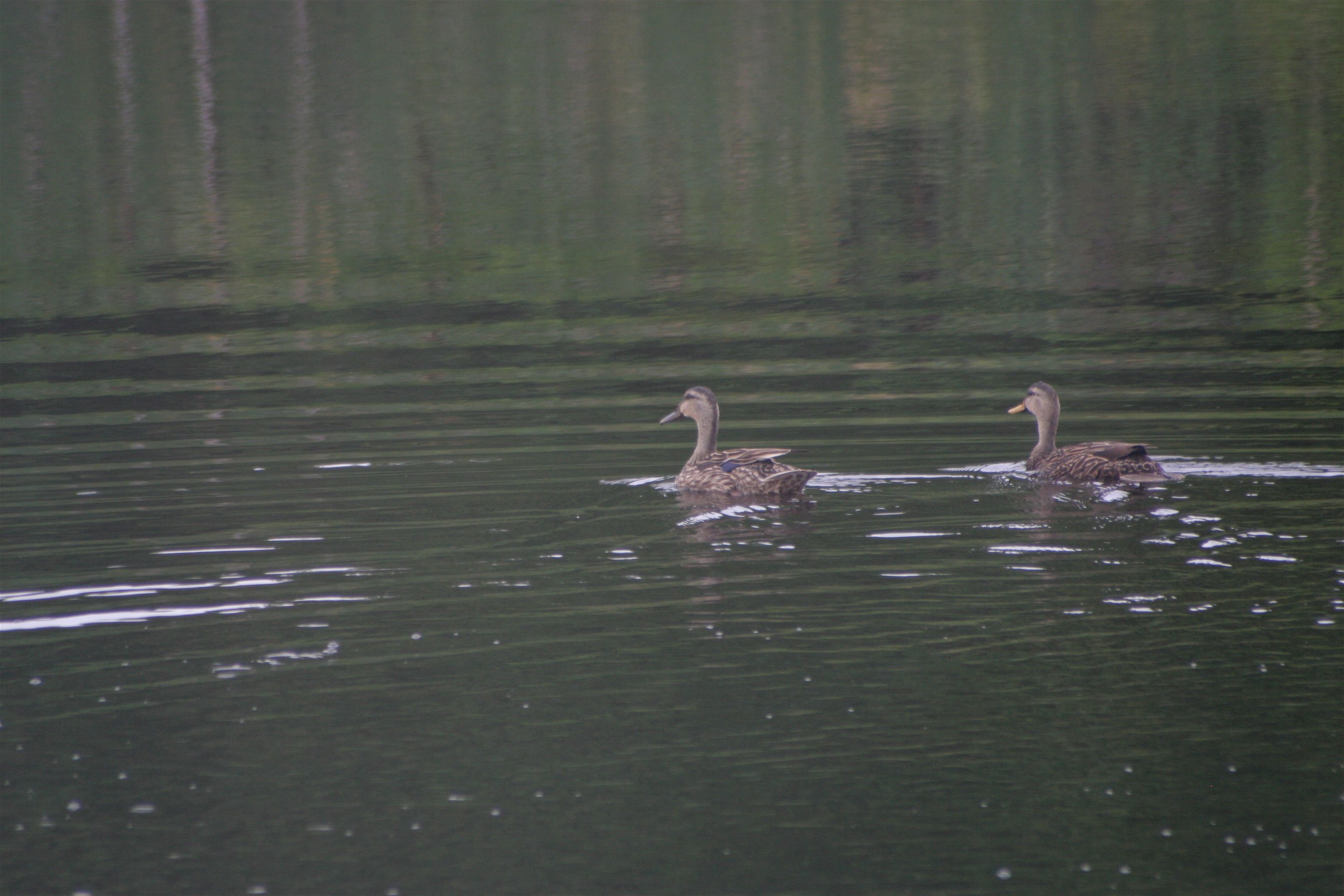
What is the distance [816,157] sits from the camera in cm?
4653

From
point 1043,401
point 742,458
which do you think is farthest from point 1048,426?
point 742,458

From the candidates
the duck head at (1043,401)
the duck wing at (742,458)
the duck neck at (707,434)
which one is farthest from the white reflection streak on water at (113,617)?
the duck head at (1043,401)

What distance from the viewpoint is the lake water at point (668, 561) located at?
24.1 feet

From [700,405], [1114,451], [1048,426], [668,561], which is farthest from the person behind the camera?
[700,405]

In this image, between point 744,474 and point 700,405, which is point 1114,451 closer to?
point 744,474

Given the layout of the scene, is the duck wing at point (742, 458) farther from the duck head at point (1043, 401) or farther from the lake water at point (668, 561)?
the duck head at point (1043, 401)

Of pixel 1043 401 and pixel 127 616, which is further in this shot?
pixel 1043 401

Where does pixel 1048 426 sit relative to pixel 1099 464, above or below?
above

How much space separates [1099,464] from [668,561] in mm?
3783

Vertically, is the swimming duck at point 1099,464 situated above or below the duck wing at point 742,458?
below

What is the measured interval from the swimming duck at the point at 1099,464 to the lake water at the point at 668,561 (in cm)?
15

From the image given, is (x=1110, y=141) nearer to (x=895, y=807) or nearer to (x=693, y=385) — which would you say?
(x=693, y=385)

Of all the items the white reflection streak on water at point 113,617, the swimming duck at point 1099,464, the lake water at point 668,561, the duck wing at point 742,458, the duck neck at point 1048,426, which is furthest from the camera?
the duck neck at point 1048,426

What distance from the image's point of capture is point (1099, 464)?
1307 centimetres
